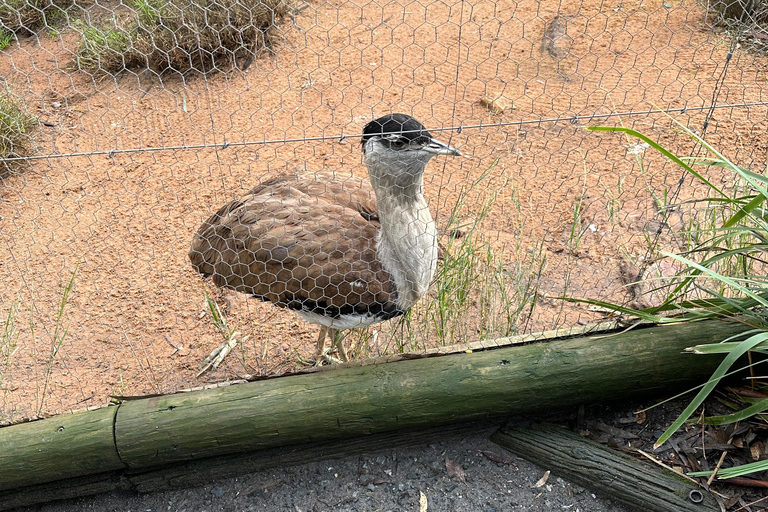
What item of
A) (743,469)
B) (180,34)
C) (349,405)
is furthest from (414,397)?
(180,34)

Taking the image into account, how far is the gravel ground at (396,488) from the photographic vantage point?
93.6 inches

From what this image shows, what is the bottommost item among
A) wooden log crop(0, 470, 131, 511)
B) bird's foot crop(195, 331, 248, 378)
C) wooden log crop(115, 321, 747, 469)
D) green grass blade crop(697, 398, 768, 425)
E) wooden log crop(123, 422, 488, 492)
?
bird's foot crop(195, 331, 248, 378)

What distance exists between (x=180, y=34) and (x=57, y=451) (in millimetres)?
3563

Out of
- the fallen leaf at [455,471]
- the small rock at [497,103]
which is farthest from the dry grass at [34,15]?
the fallen leaf at [455,471]

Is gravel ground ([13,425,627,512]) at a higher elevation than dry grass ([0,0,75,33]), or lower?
lower

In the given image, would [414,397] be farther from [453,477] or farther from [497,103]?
[497,103]

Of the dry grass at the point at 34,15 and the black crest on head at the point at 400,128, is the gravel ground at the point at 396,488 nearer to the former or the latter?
the black crest on head at the point at 400,128

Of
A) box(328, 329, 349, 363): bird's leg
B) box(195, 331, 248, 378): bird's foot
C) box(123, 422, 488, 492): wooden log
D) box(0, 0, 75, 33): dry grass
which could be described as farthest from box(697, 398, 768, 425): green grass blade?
box(0, 0, 75, 33): dry grass

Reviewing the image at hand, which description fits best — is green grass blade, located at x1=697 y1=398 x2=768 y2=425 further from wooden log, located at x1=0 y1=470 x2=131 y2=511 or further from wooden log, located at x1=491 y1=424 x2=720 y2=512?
wooden log, located at x1=0 y1=470 x2=131 y2=511

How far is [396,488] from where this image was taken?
2455 millimetres

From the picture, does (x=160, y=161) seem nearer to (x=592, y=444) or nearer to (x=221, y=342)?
(x=221, y=342)

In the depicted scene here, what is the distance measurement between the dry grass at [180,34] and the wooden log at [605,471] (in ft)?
11.8

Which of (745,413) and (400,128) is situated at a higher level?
(400,128)

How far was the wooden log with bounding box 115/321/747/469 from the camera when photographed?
92.9 inches
